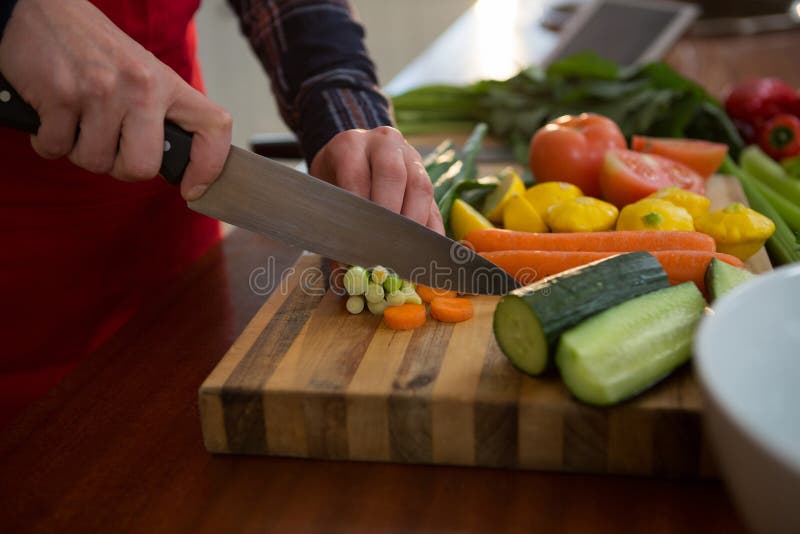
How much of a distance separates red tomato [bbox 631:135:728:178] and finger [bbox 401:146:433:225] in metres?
1.03

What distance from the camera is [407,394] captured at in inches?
52.8

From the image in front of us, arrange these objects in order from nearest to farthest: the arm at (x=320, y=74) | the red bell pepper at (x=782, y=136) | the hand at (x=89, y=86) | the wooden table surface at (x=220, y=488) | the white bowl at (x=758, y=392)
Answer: the white bowl at (x=758, y=392)
the wooden table surface at (x=220, y=488)
the hand at (x=89, y=86)
the arm at (x=320, y=74)
the red bell pepper at (x=782, y=136)

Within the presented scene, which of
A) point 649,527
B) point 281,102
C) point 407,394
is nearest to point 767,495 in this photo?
point 649,527

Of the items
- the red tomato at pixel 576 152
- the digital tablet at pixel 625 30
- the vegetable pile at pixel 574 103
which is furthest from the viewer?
the digital tablet at pixel 625 30

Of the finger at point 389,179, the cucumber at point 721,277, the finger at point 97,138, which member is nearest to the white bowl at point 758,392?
the cucumber at point 721,277

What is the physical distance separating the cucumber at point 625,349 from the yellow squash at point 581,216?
2.01 ft

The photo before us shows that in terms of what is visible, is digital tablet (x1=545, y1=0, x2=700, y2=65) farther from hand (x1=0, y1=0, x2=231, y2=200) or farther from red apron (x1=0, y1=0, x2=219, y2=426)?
hand (x1=0, y1=0, x2=231, y2=200)

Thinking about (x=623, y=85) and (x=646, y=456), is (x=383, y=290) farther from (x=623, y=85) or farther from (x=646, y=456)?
(x=623, y=85)

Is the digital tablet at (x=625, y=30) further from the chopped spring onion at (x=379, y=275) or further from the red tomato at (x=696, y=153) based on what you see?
the chopped spring onion at (x=379, y=275)

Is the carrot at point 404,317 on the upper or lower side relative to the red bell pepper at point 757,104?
upper

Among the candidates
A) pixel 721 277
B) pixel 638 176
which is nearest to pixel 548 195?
pixel 638 176

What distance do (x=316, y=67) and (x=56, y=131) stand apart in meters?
1.02

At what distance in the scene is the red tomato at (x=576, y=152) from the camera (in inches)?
93.5

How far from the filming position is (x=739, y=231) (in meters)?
1.85
